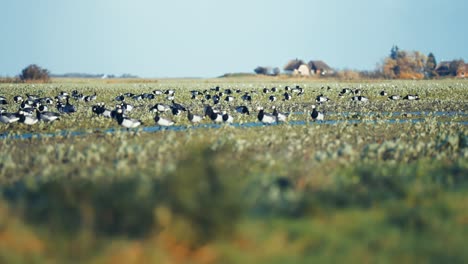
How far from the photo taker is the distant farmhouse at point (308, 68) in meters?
151

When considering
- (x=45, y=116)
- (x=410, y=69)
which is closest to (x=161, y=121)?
(x=45, y=116)

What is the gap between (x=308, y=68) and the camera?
15525 centimetres

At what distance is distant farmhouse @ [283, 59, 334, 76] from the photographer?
151 metres

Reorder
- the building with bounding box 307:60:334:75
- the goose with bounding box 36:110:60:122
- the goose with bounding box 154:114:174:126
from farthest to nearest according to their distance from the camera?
the building with bounding box 307:60:334:75 < the goose with bounding box 36:110:60:122 < the goose with bounding box 154:114:174:126

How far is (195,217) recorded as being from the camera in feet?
26.0

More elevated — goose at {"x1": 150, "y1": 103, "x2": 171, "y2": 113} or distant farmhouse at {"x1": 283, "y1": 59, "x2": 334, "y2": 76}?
distant farmhouse at {"x1": 283, "y1": 59, "x2": 334, "y2": 76}

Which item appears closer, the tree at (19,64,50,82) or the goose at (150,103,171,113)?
the goose at (150,103,171,113)

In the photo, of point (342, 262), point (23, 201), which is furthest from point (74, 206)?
point (342, 262)

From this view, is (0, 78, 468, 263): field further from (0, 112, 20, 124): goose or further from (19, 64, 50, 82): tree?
(19, 64, 50, 82): tree

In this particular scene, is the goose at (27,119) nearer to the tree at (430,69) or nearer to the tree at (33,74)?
the tree at (33,74)

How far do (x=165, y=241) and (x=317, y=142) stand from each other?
36.0 ft

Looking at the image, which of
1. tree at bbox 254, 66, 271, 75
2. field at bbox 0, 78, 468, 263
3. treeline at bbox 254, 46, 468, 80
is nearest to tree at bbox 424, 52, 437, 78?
treeline at bbox 254, 46, 468, 80

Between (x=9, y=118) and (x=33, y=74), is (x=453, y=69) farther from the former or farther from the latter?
(x=9, y=118)

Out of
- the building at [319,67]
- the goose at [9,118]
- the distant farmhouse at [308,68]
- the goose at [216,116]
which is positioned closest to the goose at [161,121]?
the goose at [216,116]
